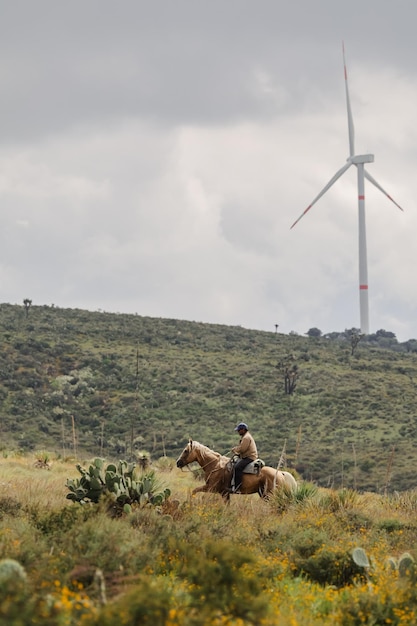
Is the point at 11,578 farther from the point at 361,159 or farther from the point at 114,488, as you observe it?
the point at 361,159

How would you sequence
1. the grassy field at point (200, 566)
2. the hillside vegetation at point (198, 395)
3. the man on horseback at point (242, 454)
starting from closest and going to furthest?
the grassy field at point (200, 566) < the man on horseback at point (242, 454) < the hillside vegetation at point (198, 395)

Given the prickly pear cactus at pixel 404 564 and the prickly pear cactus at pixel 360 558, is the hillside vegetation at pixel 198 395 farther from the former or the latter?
the prickly pear cactus at pixel 404 564

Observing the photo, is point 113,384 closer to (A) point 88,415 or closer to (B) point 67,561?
(A) point 88,415

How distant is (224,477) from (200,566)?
32.3ft

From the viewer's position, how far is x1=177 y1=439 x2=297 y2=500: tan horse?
19.3 meters

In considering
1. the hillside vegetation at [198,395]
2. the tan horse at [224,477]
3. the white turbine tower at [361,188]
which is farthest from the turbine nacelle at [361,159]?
the tan horse at [224,477]

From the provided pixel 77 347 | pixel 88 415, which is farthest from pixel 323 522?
pixel 77 347

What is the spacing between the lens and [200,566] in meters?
9.59

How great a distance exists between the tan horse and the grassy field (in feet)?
2.73

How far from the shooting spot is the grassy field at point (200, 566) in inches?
336

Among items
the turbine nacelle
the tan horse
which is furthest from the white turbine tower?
the tan horse

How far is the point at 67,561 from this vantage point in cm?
1057

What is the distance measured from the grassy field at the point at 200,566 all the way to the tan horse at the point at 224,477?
831mm

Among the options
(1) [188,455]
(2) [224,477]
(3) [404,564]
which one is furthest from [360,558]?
(1) [188,455]
